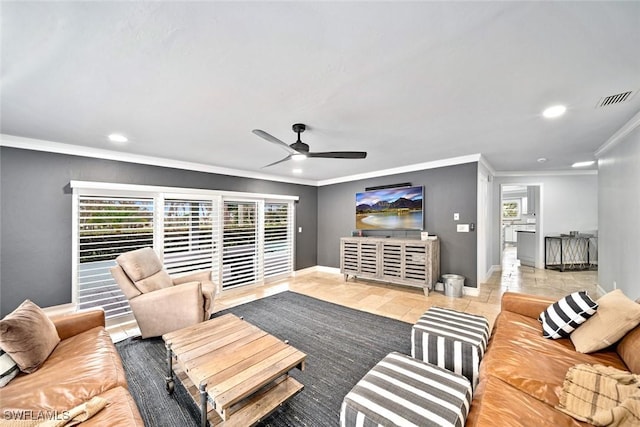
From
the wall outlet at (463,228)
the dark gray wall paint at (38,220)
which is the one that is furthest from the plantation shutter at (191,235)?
the wall outlet at (463,228)

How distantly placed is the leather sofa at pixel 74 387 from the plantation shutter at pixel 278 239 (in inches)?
138

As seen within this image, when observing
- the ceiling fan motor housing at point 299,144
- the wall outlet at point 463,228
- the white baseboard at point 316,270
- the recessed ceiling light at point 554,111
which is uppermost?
the recessed ceiling light at point 554,111

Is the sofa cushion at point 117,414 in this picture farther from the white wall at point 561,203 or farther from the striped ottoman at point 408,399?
the white wall at point 561,203

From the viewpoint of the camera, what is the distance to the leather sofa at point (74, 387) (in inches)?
47.1

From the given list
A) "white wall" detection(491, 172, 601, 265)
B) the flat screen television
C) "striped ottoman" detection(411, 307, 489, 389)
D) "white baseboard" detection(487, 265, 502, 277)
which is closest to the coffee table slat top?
"striped ottoman" detection(411, 307, 489, 389)

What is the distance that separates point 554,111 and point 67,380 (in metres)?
4.41

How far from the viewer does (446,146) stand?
3.54m

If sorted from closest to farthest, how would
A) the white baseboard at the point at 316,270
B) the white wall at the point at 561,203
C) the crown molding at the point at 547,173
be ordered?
the crown molding at the point at 547,173
the white wall at the point at 561,203
the white baseboard at the point at 316,270

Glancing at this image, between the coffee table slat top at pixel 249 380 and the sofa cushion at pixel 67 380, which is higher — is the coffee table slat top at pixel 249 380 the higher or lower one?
the lower one

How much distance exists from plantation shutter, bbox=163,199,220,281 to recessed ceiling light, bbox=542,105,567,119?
4777 mm

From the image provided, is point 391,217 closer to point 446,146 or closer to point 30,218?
point 446,146

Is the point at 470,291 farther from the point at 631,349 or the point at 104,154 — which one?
the point at 104,154

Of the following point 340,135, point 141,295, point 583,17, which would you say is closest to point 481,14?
point 583,17

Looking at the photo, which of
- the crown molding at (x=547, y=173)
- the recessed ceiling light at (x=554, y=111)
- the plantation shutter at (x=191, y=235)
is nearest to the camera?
the recessed ceiling light at (x=554, y=111)
